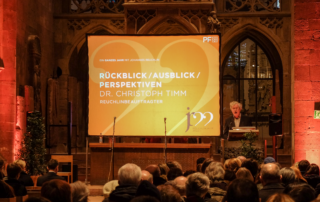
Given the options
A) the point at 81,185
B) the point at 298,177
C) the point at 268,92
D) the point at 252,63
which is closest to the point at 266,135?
the point at 268,92

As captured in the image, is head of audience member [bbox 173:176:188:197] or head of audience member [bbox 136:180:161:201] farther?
head of audience member [bbox 173:176:188:197]

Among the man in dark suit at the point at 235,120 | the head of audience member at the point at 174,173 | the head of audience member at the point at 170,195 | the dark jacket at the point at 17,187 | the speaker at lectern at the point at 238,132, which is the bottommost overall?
the dark jacket at the point at 17,187

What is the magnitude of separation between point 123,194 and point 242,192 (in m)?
1.07

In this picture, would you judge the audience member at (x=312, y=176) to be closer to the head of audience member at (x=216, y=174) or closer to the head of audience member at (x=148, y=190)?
the head of audience member at (x=216, y=174)

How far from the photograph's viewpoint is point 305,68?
9.83 m

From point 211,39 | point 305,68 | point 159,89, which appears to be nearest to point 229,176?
point 159,89

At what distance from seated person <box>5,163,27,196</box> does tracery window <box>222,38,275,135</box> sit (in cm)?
1037

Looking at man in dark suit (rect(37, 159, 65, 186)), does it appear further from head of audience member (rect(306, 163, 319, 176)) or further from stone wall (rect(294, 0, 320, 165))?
stone wall (rect(294, 0, 320, 165))

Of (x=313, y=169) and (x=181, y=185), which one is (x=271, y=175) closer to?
(x=181, y=185)

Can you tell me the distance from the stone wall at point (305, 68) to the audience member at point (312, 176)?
13.2 ft

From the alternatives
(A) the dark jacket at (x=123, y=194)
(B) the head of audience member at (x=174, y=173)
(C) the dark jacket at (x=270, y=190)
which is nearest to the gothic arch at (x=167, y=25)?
(B) the head of audience member at (x=174, y=173)

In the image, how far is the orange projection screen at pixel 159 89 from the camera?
9445 mm

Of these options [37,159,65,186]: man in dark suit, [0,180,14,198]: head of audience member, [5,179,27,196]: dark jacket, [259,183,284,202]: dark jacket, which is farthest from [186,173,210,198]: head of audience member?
[37,159,65,186]: man in dark suit

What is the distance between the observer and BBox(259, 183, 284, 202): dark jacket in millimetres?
4137
